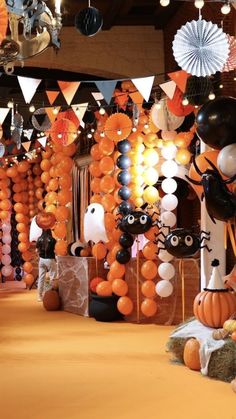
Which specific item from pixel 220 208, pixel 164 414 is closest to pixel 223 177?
pixel 220 208

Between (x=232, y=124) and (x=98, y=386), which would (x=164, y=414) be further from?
(x=232, y=124)

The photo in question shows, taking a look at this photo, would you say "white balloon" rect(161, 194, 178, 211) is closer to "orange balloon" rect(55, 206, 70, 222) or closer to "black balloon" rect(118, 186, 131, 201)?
"black balloon" rect(118, 186, 131, 201)

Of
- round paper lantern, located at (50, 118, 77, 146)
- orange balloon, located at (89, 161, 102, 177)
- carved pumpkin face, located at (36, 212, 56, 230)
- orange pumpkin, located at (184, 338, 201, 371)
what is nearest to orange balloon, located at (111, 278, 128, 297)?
orange balloon, located at (89, 161, 102, 177)

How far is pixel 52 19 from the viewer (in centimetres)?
385

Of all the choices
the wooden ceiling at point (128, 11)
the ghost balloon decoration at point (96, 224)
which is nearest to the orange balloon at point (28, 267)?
the ghost balloon decoration at point (96, 224)

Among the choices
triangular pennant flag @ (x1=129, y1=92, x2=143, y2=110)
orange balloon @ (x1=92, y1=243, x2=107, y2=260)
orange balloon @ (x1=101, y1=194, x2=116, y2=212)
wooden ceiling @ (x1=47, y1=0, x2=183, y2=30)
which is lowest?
orange balloon @ (x1=92, y1=243, x2=107, y2=260)

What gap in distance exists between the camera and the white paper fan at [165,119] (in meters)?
7.79

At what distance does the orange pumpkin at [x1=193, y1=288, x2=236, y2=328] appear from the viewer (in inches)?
216

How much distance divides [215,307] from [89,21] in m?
2.83

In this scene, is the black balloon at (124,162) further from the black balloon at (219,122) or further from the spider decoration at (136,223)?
the black balloon at (219,122)

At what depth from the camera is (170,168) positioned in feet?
26.2

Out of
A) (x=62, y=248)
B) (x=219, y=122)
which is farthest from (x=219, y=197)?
(x=62, y=248)

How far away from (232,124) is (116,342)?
3.23 metres

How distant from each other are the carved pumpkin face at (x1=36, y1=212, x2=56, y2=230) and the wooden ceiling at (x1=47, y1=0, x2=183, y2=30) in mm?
3413
